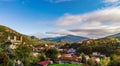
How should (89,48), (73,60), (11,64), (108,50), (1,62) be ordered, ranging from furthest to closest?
(89,48) → (108,50) → (73,60) → (11,64) → (1,62)

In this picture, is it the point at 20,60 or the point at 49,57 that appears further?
the point at 49,57

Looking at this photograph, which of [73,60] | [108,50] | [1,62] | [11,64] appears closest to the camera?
[1,62]

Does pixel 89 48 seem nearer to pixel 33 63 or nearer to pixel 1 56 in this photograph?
pixel 33 63

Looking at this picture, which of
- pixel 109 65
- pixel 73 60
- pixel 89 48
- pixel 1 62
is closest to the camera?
pixel 1 62

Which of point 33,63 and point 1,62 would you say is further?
point 33,63

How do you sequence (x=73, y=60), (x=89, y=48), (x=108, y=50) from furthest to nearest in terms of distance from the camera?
(x=89, y=48)
(x=108, y=50)
(x=73, y=60)

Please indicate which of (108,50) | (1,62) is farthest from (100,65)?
(108,50)

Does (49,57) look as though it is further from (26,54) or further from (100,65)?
(100,65)

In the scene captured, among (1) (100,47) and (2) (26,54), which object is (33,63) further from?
(1) (100,47)

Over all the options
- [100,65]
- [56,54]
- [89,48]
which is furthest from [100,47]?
[100,65]
